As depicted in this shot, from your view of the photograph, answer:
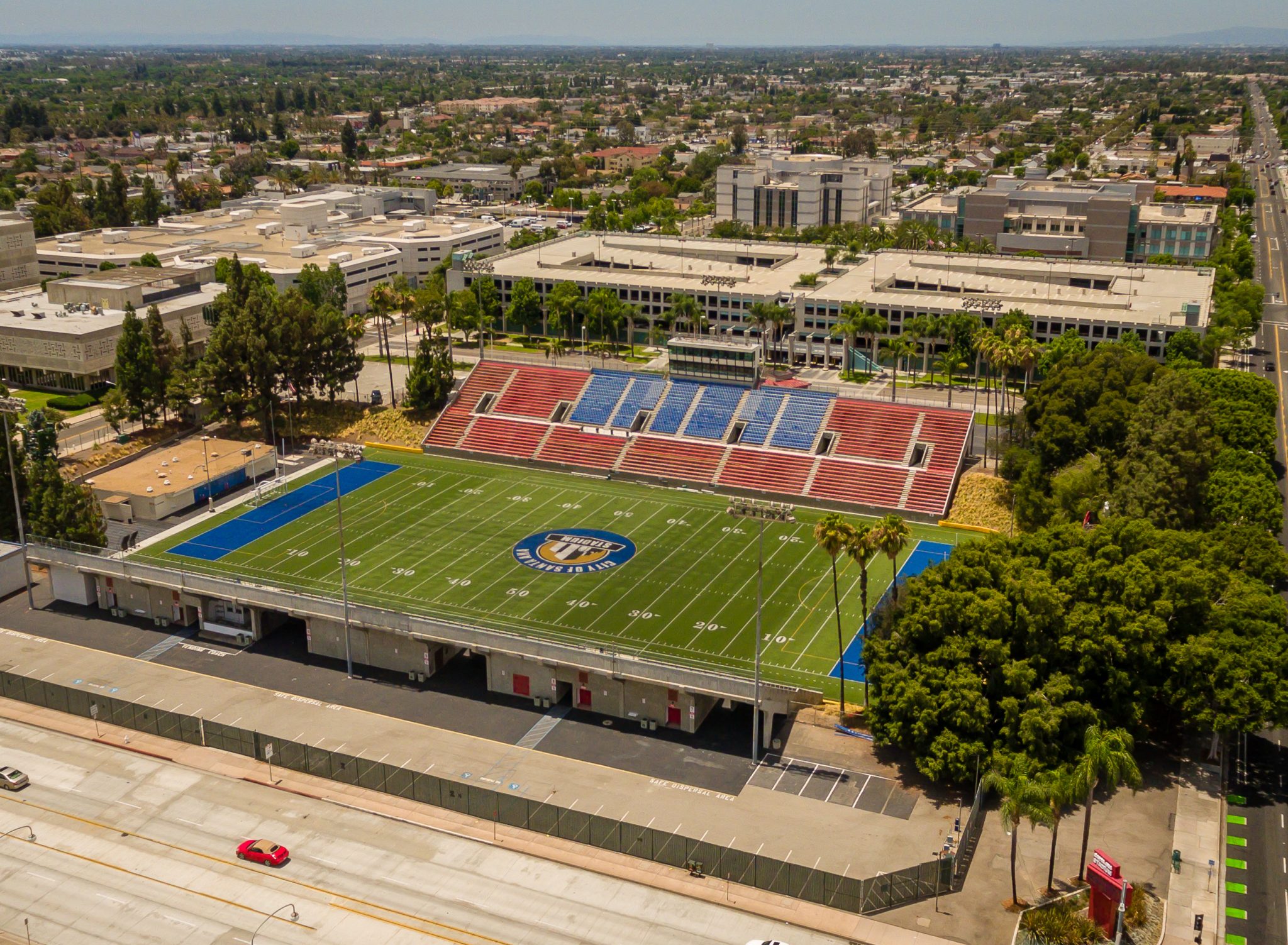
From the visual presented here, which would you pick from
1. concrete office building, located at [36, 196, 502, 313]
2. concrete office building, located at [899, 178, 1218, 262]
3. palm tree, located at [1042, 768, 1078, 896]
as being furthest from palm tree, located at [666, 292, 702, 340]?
palm tree, located at [1042, 768, 1078, 896]

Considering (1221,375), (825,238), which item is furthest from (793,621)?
(825,238)

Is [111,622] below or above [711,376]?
below

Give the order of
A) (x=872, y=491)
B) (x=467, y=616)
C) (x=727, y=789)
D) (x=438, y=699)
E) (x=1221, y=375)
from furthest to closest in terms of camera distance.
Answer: (x=1221, y=375) < (x=872, y=491) < (x=467, y=616) < (x=438, y=699) < (x=727, y=789)

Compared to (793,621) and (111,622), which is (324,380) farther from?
(793,621)

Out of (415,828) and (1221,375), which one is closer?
(415,828)

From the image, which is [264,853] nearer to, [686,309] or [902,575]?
[902,575]

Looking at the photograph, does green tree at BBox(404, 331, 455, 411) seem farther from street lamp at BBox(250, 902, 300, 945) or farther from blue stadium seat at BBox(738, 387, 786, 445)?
street lamp at BBox(250, 902, 300, 945)

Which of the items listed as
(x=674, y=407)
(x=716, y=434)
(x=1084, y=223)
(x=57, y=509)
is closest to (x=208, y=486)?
(x=57, y=509)

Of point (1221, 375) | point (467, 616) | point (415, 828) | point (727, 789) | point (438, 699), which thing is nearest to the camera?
point (415, 828)
